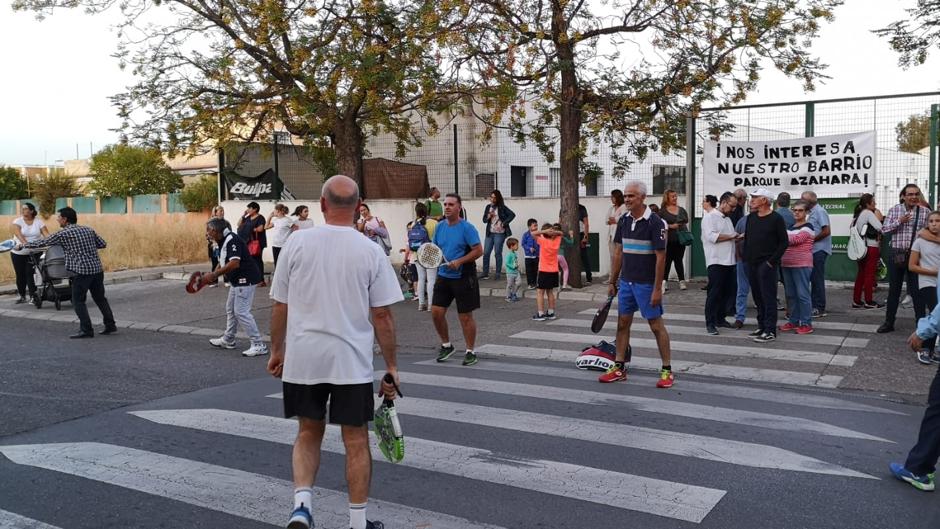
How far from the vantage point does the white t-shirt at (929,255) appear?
29.8 ft

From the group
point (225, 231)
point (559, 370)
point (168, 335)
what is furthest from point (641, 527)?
point (168, 335)

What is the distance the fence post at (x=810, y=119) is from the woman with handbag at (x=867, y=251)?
8.80 ft

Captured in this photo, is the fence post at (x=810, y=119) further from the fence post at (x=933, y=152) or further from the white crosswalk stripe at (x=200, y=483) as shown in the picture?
the white crosswalk stripe at (x=200, y=483)

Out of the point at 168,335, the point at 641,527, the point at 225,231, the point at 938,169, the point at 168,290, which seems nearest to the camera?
the point at 641,527

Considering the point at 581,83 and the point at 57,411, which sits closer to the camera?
the point at 57,411

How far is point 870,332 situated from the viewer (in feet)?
35.8

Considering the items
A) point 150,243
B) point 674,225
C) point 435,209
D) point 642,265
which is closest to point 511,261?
point 674,225

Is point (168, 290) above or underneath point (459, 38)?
underneath

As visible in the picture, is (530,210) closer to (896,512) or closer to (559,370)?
(559,370)

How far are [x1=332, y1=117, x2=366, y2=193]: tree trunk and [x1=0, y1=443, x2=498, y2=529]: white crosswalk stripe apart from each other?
1371cm

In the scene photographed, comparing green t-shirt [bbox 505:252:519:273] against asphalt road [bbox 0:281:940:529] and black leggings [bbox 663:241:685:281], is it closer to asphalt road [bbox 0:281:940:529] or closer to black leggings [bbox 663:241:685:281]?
black leggings [bbox 663:241:685:281]

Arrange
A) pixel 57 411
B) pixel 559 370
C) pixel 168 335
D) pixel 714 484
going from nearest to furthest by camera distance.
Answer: pixel 714 484, pixel 57 411, pixel 559 370, pixel 168 335

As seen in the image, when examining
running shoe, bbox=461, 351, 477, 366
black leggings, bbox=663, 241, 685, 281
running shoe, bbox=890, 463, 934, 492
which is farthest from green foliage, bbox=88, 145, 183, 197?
running shoe, bbox=890, 463, 934, 492

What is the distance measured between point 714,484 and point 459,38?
11.8m
